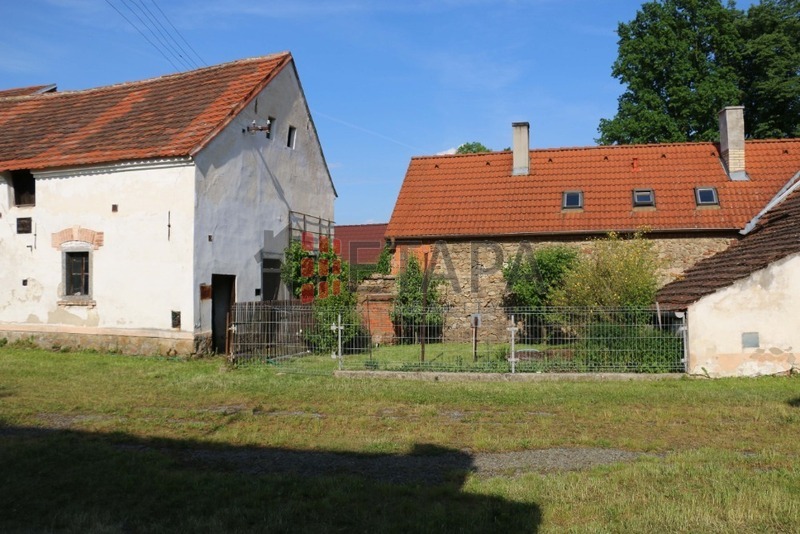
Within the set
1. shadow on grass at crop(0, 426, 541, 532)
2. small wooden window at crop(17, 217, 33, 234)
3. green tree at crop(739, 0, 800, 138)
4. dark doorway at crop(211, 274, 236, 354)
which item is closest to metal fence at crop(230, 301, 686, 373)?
dark doorway at crop(211, 274, 236, 354)

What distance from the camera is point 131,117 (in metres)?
18.0

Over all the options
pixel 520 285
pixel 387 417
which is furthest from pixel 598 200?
pixel 387 417

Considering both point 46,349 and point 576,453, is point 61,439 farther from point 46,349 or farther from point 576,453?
point 46,349

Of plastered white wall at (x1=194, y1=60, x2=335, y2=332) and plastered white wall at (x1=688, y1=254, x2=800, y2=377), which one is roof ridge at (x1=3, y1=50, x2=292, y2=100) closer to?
plastered white wall at (x1=194, y1=60, x2=335, y2=332)

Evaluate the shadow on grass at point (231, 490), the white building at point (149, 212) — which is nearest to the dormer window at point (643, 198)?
the white building at point (149, 212)

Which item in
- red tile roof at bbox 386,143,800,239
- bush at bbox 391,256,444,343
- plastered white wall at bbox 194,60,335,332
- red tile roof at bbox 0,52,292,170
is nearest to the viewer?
bush at bbox 391,256,444,343

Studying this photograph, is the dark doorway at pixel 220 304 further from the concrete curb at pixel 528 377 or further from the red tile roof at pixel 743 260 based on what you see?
the red tile roof at pixel 743 260

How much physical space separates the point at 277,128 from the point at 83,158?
552 cm

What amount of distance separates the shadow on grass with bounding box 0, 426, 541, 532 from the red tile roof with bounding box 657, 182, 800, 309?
7.93 m

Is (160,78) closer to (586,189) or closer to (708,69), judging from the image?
(586,189)

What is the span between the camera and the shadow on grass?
4.94 meters

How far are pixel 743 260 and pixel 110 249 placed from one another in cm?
1460

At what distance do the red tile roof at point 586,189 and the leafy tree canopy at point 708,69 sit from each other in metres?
8.78

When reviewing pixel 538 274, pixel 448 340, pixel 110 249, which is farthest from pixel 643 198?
pixel 110 249
